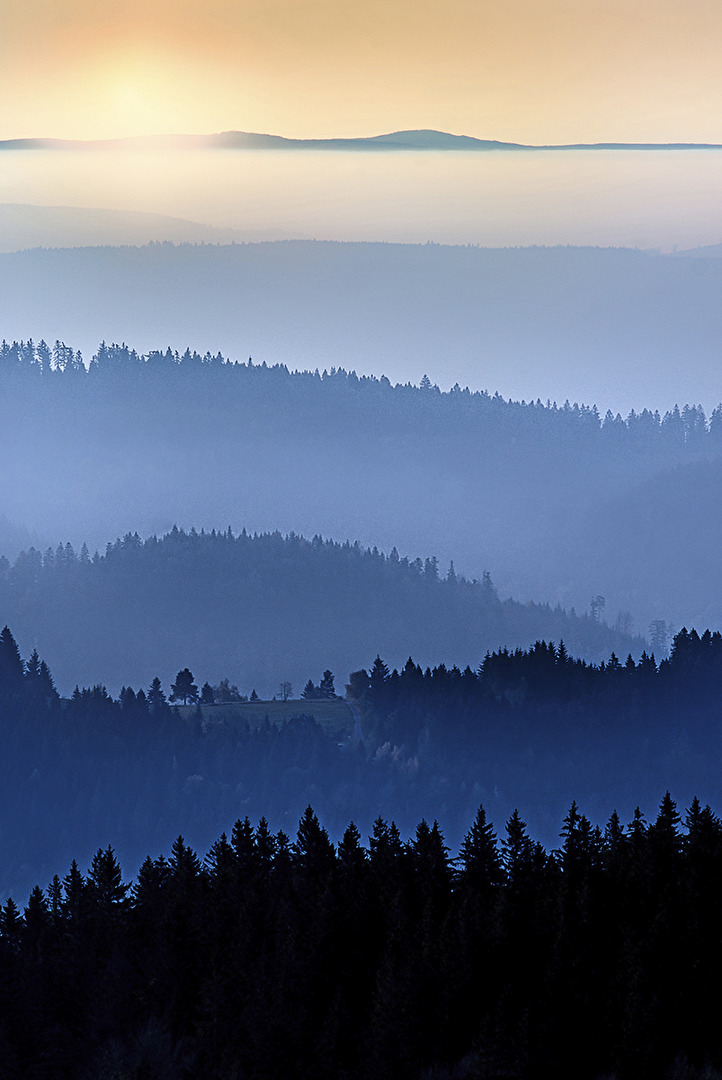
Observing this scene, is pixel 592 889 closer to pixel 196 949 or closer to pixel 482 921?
pixel 482 921

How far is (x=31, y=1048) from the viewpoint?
244ft

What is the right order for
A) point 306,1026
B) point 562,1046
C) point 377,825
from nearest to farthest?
point 562,1046
point 306,1026
point 377,825

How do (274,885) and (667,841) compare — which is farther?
(274,885)

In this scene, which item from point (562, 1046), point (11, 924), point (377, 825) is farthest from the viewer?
point (377, 825)

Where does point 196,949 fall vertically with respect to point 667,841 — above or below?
below

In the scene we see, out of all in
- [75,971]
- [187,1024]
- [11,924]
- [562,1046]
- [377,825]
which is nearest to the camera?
[562,1046]

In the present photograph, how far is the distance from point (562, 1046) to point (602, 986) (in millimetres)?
3741

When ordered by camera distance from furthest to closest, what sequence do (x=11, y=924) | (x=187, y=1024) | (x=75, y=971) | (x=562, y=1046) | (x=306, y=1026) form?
(x=11, y=924)
(x=75, y=971)
(x=187, y=1024)
(x=306, y=1026)
(x=562, y=1046)

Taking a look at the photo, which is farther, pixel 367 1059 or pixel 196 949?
pixel 196 949

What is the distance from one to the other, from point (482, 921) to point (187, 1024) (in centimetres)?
1400

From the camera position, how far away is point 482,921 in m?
70.6

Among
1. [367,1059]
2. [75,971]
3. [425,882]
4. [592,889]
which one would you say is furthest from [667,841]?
[75,971]

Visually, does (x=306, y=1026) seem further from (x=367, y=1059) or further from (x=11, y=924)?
(x=11, y=924)

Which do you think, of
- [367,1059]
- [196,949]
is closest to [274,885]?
[196,949]
